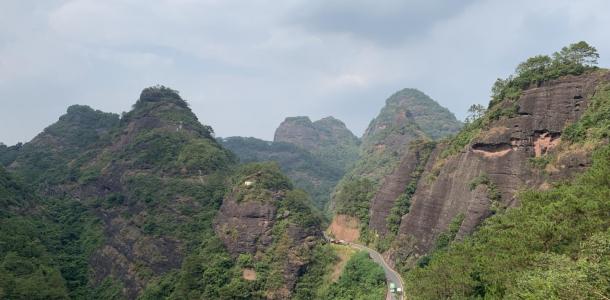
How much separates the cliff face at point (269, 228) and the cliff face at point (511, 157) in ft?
56.1

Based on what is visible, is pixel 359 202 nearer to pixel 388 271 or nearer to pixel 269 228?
pixel 269 228

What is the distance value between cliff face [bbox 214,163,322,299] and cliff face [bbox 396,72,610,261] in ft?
56.1

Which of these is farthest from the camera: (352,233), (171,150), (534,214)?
(171,150)

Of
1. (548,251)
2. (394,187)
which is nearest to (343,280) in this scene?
(394,187)

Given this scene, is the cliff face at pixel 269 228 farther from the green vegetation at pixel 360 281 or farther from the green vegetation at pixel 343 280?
A: the green vegetation at pixel 360 281

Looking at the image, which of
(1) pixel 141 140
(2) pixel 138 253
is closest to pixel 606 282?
(2) pixel 138 253

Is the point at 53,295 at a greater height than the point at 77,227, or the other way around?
the point at 77,227

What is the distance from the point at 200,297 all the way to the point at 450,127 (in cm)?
16123

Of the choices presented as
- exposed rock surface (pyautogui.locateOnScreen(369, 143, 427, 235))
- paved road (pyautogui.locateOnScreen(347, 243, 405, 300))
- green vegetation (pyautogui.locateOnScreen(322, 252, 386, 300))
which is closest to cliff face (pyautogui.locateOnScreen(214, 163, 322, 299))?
green vegetation (pyautogui.locateOnScreen(322, 252, 386, 300))

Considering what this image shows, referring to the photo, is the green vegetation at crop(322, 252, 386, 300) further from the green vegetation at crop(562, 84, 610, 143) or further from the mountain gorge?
the green vegetation at crop(562, 84, 610, 143)

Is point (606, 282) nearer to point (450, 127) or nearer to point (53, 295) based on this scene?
point (53, 295)

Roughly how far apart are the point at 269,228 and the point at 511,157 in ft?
118

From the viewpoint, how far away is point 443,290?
1430 inches

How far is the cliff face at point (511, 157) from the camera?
50.4 meters
